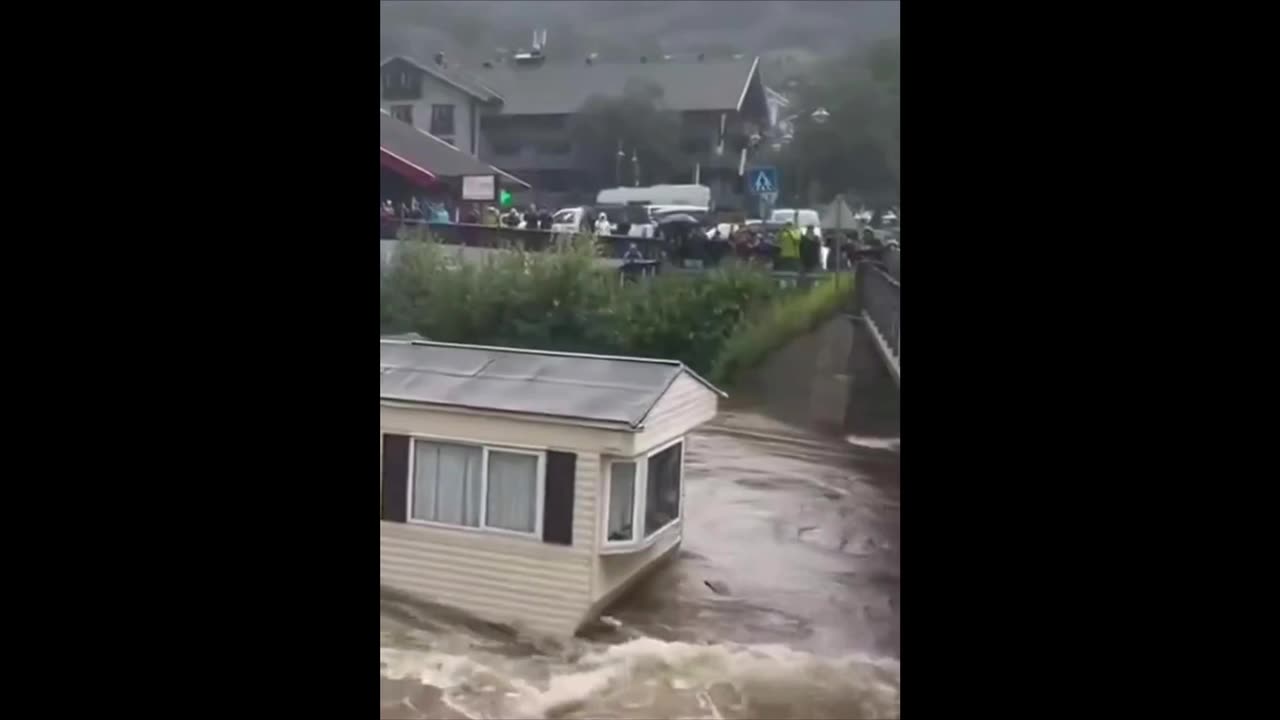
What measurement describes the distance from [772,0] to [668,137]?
0.28m

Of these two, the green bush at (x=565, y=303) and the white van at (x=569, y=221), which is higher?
the white van at (x=569, y=221)

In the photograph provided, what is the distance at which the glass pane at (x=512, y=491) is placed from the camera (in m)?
1.84

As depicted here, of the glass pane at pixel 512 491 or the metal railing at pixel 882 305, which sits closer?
the metal railing at pixel 882 305

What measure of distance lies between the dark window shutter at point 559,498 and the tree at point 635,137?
19.0 inches

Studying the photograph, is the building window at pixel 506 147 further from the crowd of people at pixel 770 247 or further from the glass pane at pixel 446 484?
the glass pane at pixel 446 484

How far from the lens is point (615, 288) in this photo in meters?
1.84

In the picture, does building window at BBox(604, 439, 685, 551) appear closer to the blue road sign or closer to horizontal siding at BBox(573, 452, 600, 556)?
horizontal siding at BBox(573, 452, 600, 556)

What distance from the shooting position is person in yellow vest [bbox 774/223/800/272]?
5.90ft

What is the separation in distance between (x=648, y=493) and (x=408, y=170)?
0.71 metres

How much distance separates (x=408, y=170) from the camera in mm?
1884

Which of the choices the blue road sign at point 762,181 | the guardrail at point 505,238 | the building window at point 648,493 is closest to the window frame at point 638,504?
the building window at point 648,493
